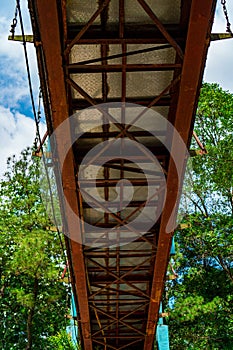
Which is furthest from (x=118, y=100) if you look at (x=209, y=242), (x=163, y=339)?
(x=209, y=242)

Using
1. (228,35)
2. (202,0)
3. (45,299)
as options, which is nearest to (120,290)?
(228,35)

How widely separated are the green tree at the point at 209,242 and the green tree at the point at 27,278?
208 inches

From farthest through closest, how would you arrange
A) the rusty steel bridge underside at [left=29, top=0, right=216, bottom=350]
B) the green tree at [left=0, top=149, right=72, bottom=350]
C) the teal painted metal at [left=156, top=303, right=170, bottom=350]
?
the green tree at [left=0, top=149, right=72, bottom=350] < the teal painted metal at [left=156, top=303, right=170, bottom=350] < the rusty steel bridge underside at [left=29, top=0, right=216, bottom=350]

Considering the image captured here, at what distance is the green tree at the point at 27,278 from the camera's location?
19.7 m

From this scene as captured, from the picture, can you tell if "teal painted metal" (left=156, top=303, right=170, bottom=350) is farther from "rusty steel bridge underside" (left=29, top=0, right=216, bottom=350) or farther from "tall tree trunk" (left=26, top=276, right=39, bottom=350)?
"tall tree trunk" (left=26, top=276, right=39, bottom=350)

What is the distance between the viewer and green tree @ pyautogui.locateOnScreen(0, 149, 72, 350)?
19656 millimetres

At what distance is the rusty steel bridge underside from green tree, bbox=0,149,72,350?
960 cm

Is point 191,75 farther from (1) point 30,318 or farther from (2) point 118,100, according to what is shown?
(1) point 30,318

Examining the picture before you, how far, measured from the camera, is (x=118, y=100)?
21.4 ft

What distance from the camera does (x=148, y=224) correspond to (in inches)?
358

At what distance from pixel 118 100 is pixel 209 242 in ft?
52.1

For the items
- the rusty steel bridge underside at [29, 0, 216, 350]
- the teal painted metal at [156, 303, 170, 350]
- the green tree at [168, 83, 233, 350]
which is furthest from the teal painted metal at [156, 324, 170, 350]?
the rusty steel bridge underside at [29, 0, 216, 350]

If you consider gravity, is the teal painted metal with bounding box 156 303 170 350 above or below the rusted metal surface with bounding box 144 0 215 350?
above

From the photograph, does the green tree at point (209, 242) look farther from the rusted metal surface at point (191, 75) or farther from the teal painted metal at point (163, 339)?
the rusted metal surface at point (191, 75)
